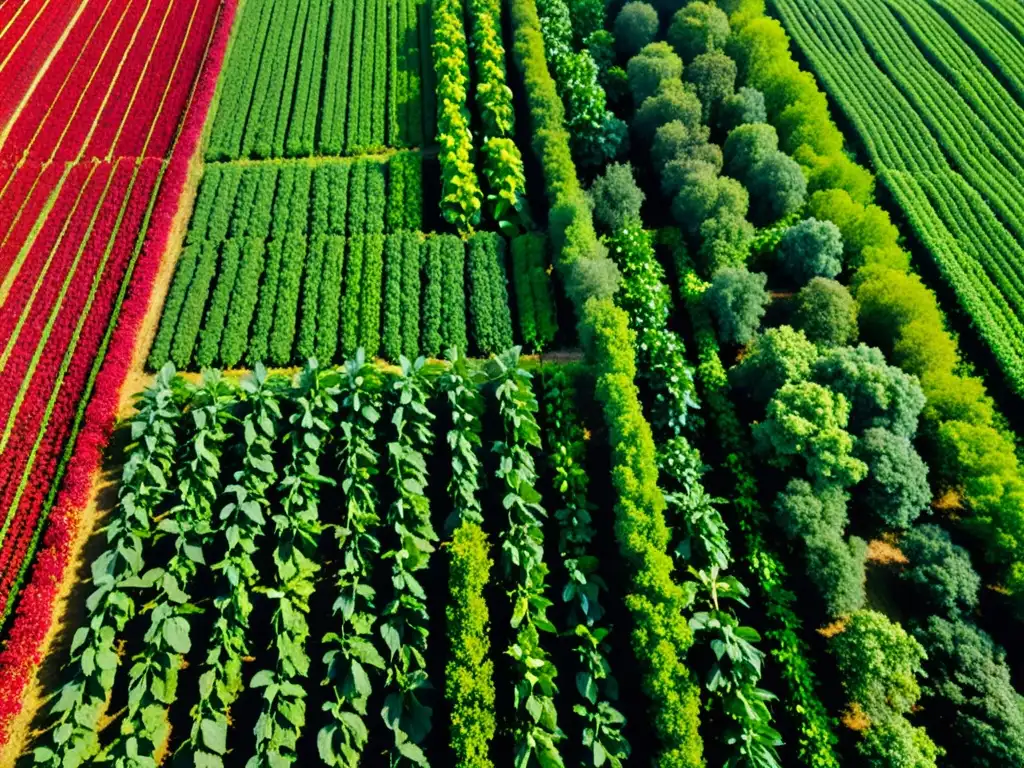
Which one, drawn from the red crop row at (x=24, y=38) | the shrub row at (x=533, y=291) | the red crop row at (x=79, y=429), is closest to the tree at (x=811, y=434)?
the shrub row at (x=533, y=291)

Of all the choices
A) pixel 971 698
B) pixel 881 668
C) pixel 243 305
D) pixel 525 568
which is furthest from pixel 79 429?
pixel 971 698

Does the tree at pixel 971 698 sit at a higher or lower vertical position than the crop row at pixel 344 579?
higher

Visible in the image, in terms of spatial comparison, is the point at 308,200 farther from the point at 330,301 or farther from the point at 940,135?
the point at 940,135

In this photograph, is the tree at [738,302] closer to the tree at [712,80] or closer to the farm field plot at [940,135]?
the farm field plot at [940,135]

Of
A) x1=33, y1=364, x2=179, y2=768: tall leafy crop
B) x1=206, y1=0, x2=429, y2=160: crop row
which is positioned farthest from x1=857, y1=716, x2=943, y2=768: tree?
x1=206, y1=0, x2=429, y2=160: crop row

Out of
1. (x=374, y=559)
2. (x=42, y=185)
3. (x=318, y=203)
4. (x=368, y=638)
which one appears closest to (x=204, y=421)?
(x=374, y=559)

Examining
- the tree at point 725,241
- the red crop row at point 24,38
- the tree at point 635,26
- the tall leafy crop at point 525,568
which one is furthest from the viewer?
the red crop row at point 24,38

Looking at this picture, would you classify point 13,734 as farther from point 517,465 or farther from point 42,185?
point 42,185

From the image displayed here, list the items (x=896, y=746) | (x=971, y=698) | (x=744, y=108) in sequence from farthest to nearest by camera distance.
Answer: (x=744, y=108) < (x=971, y=698) < (x=896, y=746)
